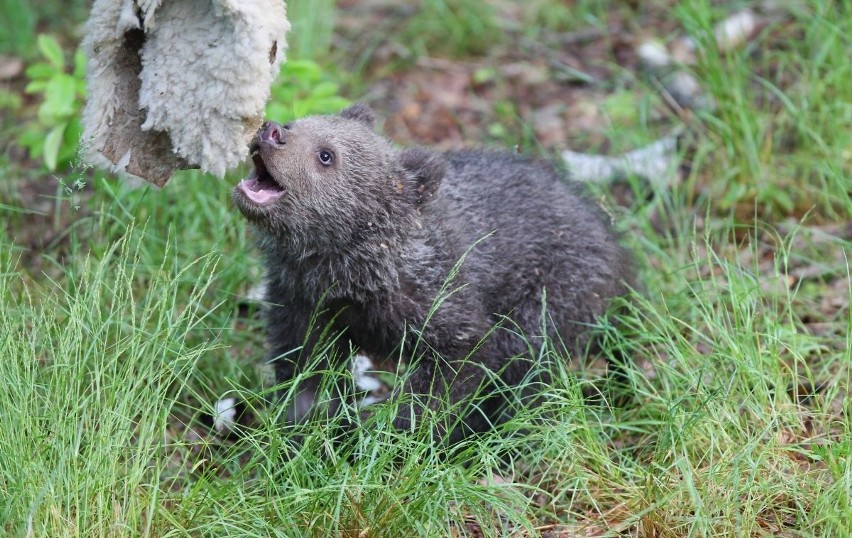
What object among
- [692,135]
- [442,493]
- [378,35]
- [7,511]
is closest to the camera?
[7,511]

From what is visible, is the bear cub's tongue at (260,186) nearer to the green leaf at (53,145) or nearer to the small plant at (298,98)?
the small plant at (298,98)

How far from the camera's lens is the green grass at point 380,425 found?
125 inches

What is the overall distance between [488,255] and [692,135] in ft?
8.25

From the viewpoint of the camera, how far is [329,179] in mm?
3943

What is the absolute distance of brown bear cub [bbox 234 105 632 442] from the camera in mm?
3900

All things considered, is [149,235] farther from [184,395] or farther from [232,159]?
[232,159]

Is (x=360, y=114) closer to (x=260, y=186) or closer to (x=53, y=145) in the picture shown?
(x=260, y=186)

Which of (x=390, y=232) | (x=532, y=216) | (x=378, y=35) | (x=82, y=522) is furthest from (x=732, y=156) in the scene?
(x=82, y=522)

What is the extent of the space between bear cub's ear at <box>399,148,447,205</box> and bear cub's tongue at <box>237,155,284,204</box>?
547 millimetres

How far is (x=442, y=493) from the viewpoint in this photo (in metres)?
3.21

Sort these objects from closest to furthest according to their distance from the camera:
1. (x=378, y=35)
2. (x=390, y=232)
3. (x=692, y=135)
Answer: (x=390, y=232), (x=692, y=135), (x=378, y=35)

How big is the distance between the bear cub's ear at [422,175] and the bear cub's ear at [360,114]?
0.31 m

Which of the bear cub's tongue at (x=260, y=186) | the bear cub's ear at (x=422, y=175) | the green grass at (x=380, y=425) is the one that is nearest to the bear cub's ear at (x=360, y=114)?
the bear cub's ear at (x=422, y=175)

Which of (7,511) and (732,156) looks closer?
(7,511)
